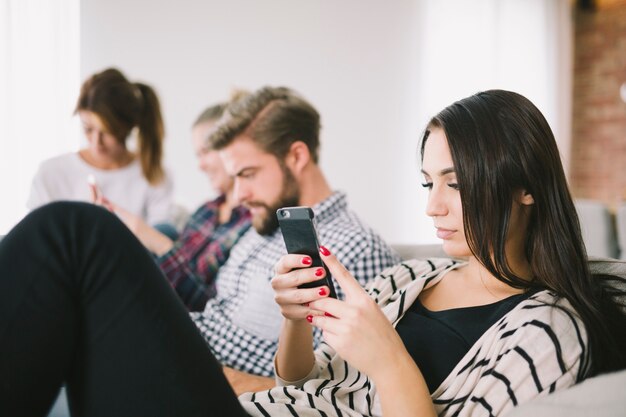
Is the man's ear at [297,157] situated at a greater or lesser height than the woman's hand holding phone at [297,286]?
greater

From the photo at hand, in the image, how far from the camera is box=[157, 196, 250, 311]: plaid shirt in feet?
6.43

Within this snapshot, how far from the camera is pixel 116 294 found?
2.71 ft

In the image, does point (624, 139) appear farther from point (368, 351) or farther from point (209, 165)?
point (368, 351)

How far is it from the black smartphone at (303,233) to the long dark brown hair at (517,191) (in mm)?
256

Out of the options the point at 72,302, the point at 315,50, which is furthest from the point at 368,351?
the point at 315,50

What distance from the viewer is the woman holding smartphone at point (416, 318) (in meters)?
0.81

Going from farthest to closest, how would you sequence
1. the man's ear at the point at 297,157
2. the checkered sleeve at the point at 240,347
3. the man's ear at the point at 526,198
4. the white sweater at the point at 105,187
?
the white sweater at the point at 105,187 → the man's ear at the point at 297,157 → the checkered sleeve at the point at 240,347 → the man's ear at the point at 526,198

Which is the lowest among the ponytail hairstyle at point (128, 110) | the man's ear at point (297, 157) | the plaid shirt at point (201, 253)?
the plaid shirt at point (201, 253)

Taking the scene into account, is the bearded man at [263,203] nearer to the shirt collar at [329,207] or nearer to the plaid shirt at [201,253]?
the shirt collar at [329,207]

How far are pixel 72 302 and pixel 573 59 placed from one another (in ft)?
18.0

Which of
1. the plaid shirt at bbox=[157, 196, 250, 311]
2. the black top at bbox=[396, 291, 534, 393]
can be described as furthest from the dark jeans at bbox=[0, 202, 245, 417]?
the plaid shirt at bbox=[157, 196, 250, 311]

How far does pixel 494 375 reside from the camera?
86 cm

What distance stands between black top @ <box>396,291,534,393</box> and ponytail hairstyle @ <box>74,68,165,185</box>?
1.93m

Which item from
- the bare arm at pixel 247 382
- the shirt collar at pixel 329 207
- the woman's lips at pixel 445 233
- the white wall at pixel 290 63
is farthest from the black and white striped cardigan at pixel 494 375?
the white wall at pixel 290 63
